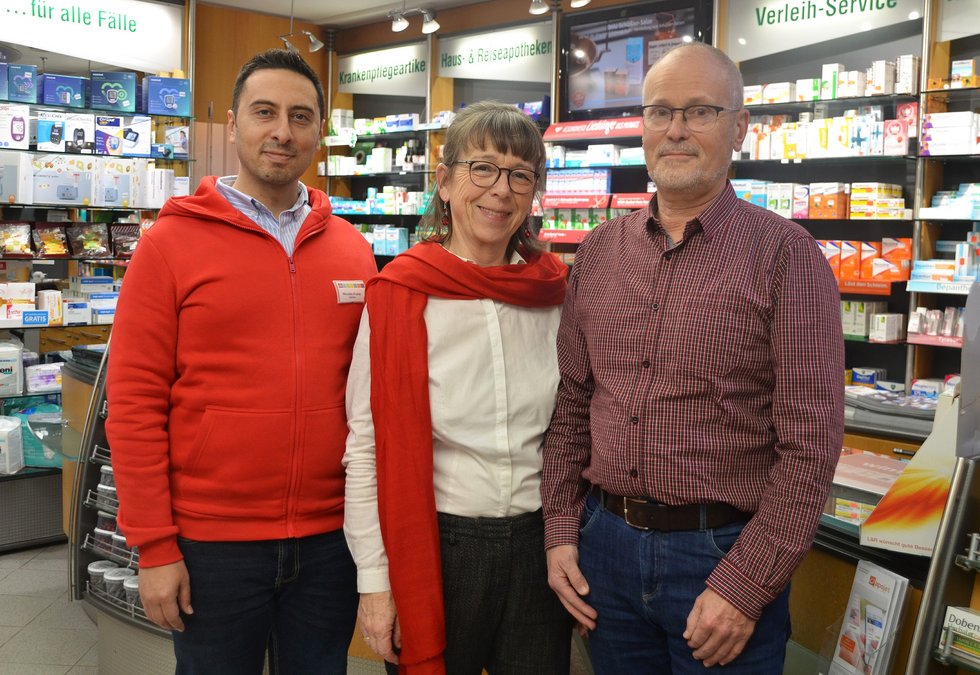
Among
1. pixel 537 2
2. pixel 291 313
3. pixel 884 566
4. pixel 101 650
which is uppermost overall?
pixel 537 2

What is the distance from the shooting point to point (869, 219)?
18.2 feet

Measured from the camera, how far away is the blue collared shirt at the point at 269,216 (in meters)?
2.02

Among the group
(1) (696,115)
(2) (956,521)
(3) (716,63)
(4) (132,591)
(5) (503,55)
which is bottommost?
(4) (132,591)

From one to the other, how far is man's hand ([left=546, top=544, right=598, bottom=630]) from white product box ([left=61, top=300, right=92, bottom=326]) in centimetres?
463

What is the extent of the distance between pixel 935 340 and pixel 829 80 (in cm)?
174

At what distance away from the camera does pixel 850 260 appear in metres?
5.50

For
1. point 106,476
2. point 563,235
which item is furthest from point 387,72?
point 106,476

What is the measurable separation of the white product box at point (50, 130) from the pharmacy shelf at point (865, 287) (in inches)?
189

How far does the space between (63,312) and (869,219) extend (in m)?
5.00

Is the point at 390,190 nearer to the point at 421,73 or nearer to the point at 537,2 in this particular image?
the point at 421,73

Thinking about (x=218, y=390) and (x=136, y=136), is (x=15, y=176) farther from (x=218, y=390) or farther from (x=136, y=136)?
(x=218, y=390)

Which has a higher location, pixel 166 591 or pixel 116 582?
pixel 166 591

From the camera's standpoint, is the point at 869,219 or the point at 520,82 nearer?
the point at 869,219

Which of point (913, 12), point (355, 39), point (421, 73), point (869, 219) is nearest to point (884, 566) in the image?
point (869, 219)
